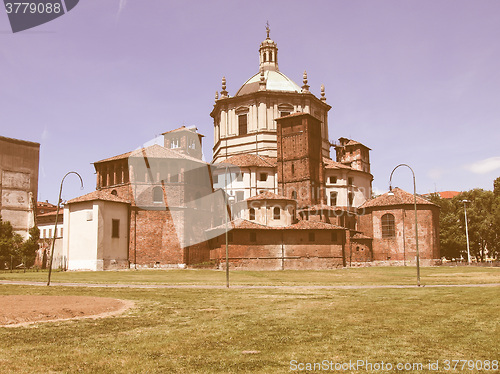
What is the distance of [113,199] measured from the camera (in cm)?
5541

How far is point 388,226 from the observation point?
63.2 meters

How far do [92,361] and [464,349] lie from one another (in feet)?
25.1

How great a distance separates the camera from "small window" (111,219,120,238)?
55.3m

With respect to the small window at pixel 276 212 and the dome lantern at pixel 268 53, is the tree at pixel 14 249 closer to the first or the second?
the small window at pixel 276 212

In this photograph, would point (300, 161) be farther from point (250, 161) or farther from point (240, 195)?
point (240, 195)

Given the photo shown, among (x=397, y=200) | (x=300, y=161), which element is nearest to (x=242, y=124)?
(x=300, y=161)

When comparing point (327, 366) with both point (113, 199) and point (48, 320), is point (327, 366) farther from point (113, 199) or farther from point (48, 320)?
point (113, 199)

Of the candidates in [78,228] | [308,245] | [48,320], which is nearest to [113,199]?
[78,228]

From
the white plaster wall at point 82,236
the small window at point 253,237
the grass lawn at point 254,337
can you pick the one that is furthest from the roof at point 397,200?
the grass lawn at point 254,337

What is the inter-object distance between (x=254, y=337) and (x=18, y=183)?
69620 millimetres

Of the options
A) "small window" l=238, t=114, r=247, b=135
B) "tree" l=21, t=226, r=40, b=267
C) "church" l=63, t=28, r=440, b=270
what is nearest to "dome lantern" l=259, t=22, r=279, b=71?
"church" l=63, t=28, r=440, b=270

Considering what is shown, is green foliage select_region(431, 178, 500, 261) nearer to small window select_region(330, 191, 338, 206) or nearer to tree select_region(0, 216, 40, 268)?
small window select_region(330, 191, 338, 206)

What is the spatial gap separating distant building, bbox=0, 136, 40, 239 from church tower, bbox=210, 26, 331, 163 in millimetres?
28533

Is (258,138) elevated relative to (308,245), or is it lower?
elevated
